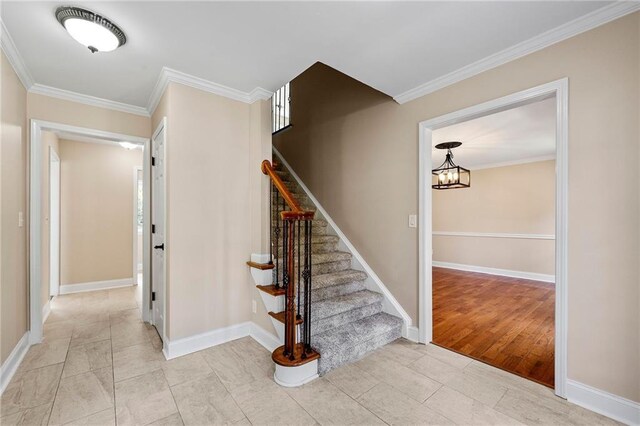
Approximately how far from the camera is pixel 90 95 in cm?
287

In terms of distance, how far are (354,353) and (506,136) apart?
3841 millimetres

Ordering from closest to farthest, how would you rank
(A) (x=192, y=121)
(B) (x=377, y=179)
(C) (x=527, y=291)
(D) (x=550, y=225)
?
(A) (x=192, y=121), (B) (x=377, y=179), (C) (x=527, y=291), (D) (x=550, y=225)

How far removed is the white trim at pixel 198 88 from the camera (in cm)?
243

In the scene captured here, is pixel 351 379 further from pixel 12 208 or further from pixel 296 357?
pixel 12 208

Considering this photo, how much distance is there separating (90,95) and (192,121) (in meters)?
1.24

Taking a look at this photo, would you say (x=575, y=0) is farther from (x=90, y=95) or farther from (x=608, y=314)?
(x=90, y=95)

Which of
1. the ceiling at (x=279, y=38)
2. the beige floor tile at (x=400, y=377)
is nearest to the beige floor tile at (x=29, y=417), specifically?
the beige floor tile at (x=400, y=377)

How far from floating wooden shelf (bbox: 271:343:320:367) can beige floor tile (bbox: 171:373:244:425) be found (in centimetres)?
37

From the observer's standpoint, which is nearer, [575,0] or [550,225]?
[575,0]

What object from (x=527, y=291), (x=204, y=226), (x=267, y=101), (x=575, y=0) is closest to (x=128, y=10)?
(x=267, y=101)

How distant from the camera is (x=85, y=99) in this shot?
2.90 metres

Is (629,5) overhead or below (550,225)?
overhead

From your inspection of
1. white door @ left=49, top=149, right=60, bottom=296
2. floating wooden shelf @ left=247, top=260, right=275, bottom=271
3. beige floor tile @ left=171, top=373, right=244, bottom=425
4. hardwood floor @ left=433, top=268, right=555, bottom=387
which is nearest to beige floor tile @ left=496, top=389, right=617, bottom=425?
hardwood floor @ left=433, top=268, right=555, bottom=387

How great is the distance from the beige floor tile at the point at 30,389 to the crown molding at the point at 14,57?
2328 millimetres
